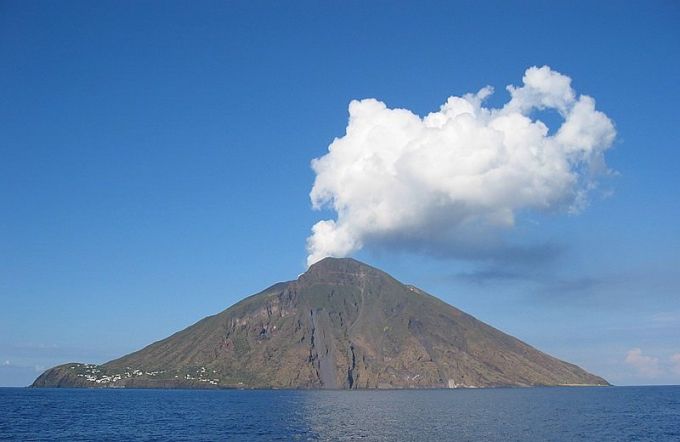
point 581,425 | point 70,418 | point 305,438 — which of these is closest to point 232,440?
point 305,438

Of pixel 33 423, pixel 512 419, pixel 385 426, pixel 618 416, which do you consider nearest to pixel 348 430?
pixel 385 426

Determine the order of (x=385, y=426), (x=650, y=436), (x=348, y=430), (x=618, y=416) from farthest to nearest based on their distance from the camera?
(x=618, y=416) < (x=385, y=426) < (x=348, y=430) < (x=650, y=436)

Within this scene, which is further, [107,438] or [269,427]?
[269,427]

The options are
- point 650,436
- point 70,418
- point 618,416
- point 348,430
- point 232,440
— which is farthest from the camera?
point 618,416

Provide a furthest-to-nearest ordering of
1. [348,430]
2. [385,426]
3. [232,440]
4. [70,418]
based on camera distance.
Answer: [70,418]
[385,426]
[348,430]
[232,440]

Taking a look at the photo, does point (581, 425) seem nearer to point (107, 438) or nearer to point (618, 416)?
point (618, 416)

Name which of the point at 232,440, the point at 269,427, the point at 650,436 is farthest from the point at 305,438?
the point at 650,436

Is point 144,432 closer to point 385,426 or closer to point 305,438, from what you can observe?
point 305,438

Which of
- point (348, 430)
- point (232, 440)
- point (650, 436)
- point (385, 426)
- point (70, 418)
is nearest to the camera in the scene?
point (232, 440)

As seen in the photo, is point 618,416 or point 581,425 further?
point 618,416
